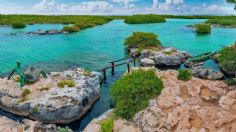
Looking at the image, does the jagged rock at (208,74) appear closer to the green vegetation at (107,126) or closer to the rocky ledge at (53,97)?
the rocky ledge at (53,97)

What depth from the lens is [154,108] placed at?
2306cm

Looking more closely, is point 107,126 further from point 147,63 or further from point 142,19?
point 142,19

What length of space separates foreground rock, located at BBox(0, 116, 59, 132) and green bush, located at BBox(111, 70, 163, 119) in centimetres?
547

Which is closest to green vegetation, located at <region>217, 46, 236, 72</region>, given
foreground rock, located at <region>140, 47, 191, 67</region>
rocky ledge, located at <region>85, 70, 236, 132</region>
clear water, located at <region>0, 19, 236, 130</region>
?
rocky ledge, located at <region>85, 70, 236, 132</region>

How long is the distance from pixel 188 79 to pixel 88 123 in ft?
32.3

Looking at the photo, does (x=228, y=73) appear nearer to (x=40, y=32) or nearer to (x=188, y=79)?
(x=188, y=79)

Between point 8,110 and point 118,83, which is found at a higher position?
point 118,83

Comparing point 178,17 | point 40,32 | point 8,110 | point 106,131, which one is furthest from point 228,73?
point 178,17

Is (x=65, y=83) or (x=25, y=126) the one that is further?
Result: (x=65, y=83)

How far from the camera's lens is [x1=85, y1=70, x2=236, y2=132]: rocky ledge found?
21.2 meters

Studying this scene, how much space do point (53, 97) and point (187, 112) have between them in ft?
37.6

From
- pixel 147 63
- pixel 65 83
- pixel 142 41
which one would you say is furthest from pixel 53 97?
pixel 142 41

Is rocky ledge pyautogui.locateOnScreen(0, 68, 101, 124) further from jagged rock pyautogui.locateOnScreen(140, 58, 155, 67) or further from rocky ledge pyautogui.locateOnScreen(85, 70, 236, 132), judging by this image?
jagged rock pyautogui.locateOnScreen(140, 58, 155, 67)

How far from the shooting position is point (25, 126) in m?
24.1
